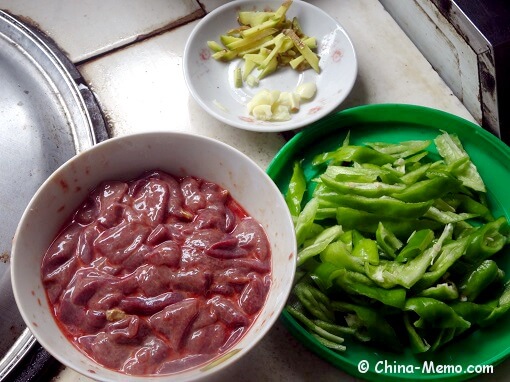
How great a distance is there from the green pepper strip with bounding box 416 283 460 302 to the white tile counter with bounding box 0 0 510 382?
1.72 feet

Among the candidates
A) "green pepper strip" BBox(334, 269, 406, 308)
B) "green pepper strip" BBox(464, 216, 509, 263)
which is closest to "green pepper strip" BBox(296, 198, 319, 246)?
"green pepper strip" BBox(334, 269, 406, 308)

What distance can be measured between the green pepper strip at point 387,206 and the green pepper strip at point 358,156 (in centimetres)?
14

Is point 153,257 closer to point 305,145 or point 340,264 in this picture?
point 340,264

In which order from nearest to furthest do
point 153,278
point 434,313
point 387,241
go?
point 153,278
point 434,313
point 387,241

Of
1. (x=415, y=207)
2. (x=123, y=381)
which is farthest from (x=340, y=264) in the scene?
(x=123, y=381)

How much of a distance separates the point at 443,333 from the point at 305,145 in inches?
22.4

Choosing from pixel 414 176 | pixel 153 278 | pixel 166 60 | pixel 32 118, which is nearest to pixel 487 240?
pixel 414 176

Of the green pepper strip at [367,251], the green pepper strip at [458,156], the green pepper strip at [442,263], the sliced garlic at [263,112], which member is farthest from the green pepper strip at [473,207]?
the sliced garlic at [263,112]

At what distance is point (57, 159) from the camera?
4.37 feet

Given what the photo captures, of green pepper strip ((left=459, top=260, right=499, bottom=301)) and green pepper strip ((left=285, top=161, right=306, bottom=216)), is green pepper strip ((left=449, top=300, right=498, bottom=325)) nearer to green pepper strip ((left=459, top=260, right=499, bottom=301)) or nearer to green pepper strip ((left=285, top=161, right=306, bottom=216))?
green pepper strip ((left=459, top=260, right=499, bottom=301))

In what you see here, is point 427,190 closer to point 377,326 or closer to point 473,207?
point 473,207

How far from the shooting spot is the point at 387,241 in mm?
1180

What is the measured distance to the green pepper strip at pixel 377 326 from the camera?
3.60 ft

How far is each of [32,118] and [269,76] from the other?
66cm
